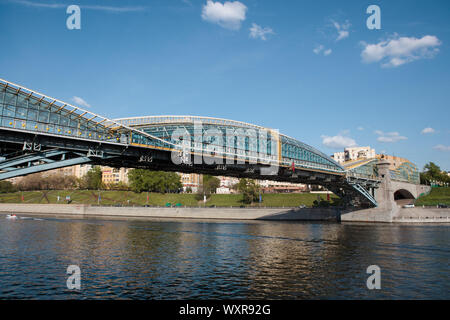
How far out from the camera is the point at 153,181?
12200 centimetres

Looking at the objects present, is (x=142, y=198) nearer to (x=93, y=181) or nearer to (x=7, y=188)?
(x=93, y=181)

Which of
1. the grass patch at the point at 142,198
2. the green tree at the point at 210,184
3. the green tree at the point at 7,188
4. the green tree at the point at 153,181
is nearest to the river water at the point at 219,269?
the grass patch at the point at 142,198

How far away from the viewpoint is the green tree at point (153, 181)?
123 metres

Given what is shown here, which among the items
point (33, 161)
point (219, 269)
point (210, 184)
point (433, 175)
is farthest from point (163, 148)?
point (433, 175)

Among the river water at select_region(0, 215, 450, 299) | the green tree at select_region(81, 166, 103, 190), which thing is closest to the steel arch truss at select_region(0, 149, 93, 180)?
the river water at select_region(0, 215, 450, 299)

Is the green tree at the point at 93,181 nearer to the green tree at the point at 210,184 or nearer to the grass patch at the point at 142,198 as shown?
the grass patch at the point at 142,198

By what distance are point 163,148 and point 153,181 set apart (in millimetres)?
80538

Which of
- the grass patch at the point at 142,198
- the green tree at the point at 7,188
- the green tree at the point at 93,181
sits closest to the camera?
the grass patch at the point at 142,198

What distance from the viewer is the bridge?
32.1 meters

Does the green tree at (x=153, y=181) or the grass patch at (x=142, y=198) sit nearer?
the grass patch at (x=142, y=198)

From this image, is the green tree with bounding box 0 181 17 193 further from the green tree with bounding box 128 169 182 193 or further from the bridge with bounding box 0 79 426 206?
the bridge with bounding box 0 79 426 206

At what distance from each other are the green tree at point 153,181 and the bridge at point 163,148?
65.1m
